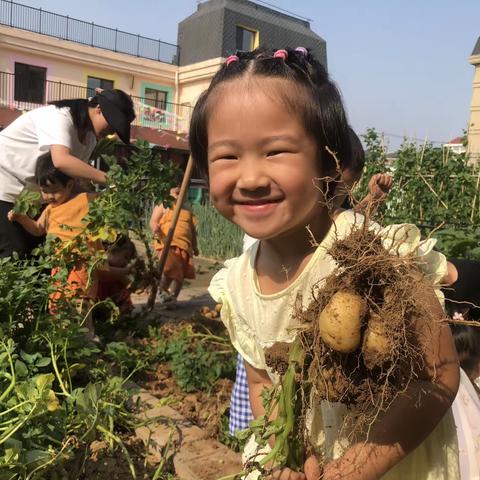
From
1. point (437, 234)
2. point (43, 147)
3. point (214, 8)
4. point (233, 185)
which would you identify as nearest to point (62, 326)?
point (43, 147)

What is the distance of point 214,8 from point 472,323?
98.8ft

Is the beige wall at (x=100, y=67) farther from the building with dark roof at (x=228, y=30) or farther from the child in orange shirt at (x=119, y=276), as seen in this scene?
the child in orange shirt at (x=119, y=276)

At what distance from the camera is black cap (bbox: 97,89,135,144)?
3.57m

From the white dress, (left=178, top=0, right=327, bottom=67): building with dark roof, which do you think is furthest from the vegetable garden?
(left=178, top=0, right=327, bottom=67): building with dark roof

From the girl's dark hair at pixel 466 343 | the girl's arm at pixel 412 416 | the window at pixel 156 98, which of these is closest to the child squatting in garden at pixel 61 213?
the girl's dark hair at pixel 466 343

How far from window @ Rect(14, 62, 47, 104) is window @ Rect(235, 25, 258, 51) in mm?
10286

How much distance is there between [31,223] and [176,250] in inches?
92.2

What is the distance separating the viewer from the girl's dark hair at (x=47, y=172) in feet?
11.2

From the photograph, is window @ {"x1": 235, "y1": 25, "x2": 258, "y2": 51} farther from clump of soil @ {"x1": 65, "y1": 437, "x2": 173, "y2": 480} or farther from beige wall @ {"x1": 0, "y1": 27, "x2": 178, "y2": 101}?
clump of soil @ {"x1": 65, "y1": 437, "x2": 173, "y2": 480}

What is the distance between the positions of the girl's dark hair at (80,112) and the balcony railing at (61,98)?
1673 centimetres

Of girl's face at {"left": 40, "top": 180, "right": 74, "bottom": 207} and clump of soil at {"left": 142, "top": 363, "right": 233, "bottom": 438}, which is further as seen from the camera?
girl's face at {"left": 40, "top": 180, "right": 74, "bottom": 207}

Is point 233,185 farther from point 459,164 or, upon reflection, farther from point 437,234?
point 459,164

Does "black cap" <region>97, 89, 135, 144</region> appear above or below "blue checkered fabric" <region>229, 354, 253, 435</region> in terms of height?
above

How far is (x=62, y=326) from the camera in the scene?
2562mm
